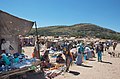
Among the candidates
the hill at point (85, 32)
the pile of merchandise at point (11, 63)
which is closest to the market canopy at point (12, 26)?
the pile of merchandise at point (11, 63)

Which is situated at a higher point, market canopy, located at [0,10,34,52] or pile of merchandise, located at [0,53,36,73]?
market canopy, located at [0,10,34,52]

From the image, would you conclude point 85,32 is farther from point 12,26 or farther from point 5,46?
point 12,26

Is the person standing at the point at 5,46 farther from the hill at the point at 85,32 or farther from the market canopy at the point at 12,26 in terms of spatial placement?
the hill at the point at 85,32

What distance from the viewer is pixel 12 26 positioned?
9.39 metres

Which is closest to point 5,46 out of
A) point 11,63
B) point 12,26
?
point 12,26

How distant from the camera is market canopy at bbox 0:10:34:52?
875 centimetres

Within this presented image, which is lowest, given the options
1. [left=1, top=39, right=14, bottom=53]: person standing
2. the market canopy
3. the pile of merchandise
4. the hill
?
the pile of merchandise

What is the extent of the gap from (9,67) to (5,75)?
0.51 m

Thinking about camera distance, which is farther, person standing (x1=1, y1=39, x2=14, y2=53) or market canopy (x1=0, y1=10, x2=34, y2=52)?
person standing (x1=1, y1=39, x2=14, y2=53)

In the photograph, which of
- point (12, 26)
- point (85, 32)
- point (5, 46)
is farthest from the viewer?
point (85, 32)

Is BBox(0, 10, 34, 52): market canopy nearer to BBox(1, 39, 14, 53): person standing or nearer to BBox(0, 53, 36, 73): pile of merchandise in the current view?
BBox(1, 39, 14, 53): person standing

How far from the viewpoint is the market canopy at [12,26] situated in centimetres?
875

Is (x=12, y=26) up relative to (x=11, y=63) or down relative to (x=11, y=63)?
up

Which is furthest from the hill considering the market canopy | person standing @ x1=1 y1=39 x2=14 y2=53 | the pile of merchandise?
the pile of merchandise
